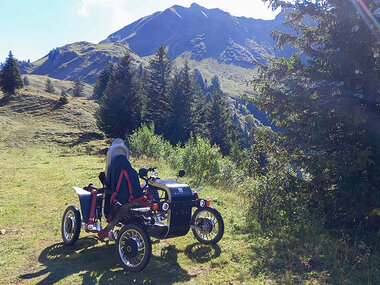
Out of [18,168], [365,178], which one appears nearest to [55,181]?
[18,168]

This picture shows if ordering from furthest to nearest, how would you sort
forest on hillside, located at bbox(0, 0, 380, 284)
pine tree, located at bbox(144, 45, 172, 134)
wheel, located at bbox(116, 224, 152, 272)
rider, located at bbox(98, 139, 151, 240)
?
pine tree, located at bbox(144, 45, 172, 134)
forest on hillside, located at bbox(0, 0, 380, 284)
rider, located at bbox(98, 139, 151, 240)
wheel, located at bbox(116, 224, 152, 272)

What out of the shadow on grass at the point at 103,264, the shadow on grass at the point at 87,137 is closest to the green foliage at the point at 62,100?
the shadow on grass at the point at 87,137

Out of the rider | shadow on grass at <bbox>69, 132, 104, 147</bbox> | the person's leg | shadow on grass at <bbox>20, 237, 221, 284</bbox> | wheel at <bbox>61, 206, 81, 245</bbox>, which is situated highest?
shadow on grass at <bbox>69, 132, 104, 147</bbox>

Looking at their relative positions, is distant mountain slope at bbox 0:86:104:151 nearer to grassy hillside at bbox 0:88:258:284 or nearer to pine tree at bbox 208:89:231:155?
pine tree at bbox 208:89:231:155

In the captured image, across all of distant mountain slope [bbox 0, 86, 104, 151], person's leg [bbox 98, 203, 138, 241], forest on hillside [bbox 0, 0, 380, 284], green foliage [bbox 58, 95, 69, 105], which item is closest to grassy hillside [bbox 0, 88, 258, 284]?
person's leg [bbox 98, 203, 138, 241]

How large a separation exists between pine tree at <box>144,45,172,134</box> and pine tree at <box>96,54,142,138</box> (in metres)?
2.55

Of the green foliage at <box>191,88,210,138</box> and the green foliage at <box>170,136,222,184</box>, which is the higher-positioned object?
the green foliage at <box>191,88,210,138</box>

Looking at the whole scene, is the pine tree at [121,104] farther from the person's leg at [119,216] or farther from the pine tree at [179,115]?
the person's leg at [119,216]

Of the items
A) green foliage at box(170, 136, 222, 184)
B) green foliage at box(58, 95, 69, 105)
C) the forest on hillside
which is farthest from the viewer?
green foliage at box(58, 95, 69, 105)

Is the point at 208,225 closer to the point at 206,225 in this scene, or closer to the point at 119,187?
the point at 206,225

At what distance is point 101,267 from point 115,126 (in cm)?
3226

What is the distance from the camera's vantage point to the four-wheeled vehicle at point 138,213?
545cm

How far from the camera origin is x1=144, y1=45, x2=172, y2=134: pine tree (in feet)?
132

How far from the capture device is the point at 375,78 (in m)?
→ 7.20
